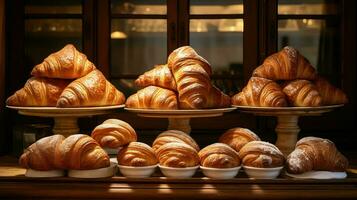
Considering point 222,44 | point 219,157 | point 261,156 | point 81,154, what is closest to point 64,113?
point 81,154

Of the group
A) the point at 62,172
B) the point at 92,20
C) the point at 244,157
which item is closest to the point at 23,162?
the point at 62,172

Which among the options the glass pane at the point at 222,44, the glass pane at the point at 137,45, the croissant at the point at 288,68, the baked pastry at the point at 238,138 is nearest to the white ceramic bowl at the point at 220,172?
the baked pastry at the point at 238,138

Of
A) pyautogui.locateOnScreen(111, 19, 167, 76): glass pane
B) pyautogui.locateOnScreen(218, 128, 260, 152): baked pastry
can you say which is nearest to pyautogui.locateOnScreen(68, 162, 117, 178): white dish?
pyautogui.locateOnScreen(218, 128, 260, 152): baked pastry

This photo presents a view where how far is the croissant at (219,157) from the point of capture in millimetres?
1512

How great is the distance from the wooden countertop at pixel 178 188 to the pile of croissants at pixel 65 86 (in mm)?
293

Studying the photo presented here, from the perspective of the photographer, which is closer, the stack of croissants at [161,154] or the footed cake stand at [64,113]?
the stack of croissants at [161,154]

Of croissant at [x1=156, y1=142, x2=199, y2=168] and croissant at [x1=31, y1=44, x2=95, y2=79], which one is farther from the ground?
croissant at [x1=31, y1=44, x2=95, y2=79]

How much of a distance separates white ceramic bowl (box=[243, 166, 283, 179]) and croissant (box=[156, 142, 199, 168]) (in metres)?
0.17

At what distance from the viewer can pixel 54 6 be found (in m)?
2.27

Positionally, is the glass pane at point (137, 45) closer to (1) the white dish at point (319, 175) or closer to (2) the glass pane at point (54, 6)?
(2) the glass pane at point (54, 6)

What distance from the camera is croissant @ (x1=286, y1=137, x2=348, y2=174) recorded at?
1.54 meters

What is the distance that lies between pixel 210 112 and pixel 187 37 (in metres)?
0.62

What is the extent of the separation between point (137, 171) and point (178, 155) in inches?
5.6

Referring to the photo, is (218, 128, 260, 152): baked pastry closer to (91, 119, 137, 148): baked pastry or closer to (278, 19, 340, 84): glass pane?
(91, 119, 137, 148): baked pastry
